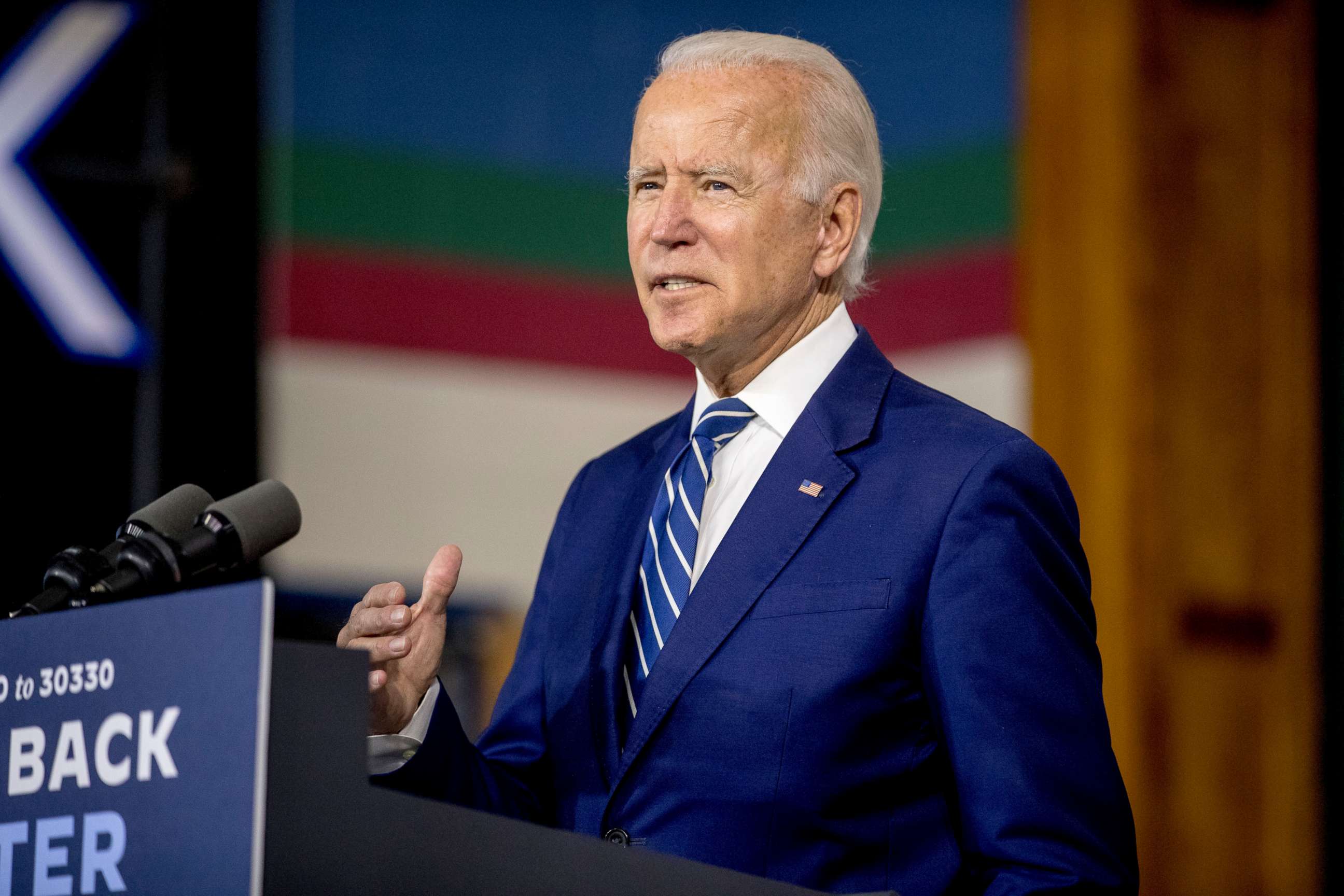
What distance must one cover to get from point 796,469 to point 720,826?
36 centimetres

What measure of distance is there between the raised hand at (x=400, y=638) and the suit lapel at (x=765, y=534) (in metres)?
0.21

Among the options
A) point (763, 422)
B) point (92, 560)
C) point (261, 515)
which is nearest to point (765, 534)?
point (763, 422)

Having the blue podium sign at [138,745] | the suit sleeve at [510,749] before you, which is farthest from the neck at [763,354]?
the blue podium sign at [138,745]

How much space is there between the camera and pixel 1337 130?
13.8 feet

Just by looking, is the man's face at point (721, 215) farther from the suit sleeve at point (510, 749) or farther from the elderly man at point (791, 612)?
the suit sleeve at point (510, 749)

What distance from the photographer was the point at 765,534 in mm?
1563

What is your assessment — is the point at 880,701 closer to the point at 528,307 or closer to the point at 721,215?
the point at 721,215

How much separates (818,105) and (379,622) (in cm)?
74

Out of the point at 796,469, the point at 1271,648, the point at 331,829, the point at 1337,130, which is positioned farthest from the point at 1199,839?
the point at 331,829

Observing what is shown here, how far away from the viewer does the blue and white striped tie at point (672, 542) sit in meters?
1.63

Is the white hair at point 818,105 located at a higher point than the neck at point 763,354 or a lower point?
higher

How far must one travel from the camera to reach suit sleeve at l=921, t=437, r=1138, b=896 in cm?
137

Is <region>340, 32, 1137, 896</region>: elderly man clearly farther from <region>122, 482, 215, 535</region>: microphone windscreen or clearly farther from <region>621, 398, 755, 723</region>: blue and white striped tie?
<region>122, 482, 215, 535</region>: microphone windscreen

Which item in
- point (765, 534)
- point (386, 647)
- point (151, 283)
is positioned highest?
point (151, 283)
